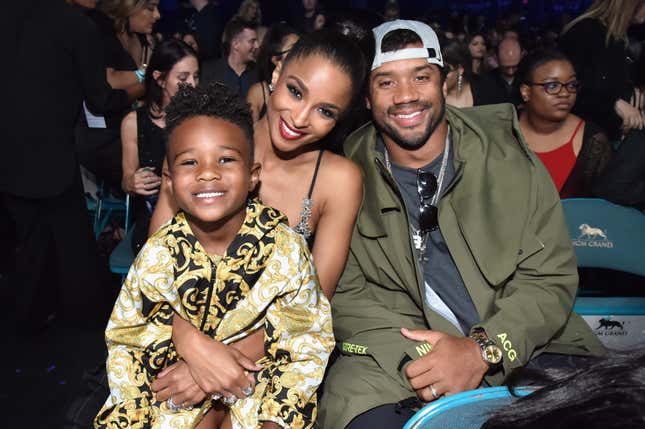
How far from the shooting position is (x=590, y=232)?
2.80 metres

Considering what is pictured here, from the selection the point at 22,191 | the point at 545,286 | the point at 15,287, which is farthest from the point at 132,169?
the point at 545,286

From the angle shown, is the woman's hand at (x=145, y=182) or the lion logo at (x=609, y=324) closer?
the lion logo at (x=609, y=324)

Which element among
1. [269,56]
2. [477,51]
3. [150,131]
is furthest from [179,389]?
[477,51]

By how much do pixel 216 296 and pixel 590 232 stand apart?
1.84m

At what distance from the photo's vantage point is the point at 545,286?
2123 mm

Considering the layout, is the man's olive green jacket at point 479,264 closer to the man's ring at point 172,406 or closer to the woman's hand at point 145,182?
the man's ring at point 172,406

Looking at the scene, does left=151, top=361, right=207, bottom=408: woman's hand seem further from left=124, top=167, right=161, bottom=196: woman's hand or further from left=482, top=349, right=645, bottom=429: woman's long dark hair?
left=124, top=167, right=161, bottom=196: woman's hand

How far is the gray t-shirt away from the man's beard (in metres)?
0.16

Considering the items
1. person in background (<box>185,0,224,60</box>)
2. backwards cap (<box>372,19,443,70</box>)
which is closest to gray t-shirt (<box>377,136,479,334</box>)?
backwards cap (<box>372,19,443,70</box>)

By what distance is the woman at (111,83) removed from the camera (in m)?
3.89

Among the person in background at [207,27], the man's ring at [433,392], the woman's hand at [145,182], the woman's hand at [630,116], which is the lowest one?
the man's ring at [433,392]

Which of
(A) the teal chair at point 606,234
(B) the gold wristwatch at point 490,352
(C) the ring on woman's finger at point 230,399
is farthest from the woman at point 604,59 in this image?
(C) the ring on woman's finger at point 230,399

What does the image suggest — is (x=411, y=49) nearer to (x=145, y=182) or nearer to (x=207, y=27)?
(x=145, y=182)

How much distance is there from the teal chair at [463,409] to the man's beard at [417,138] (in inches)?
42.4
